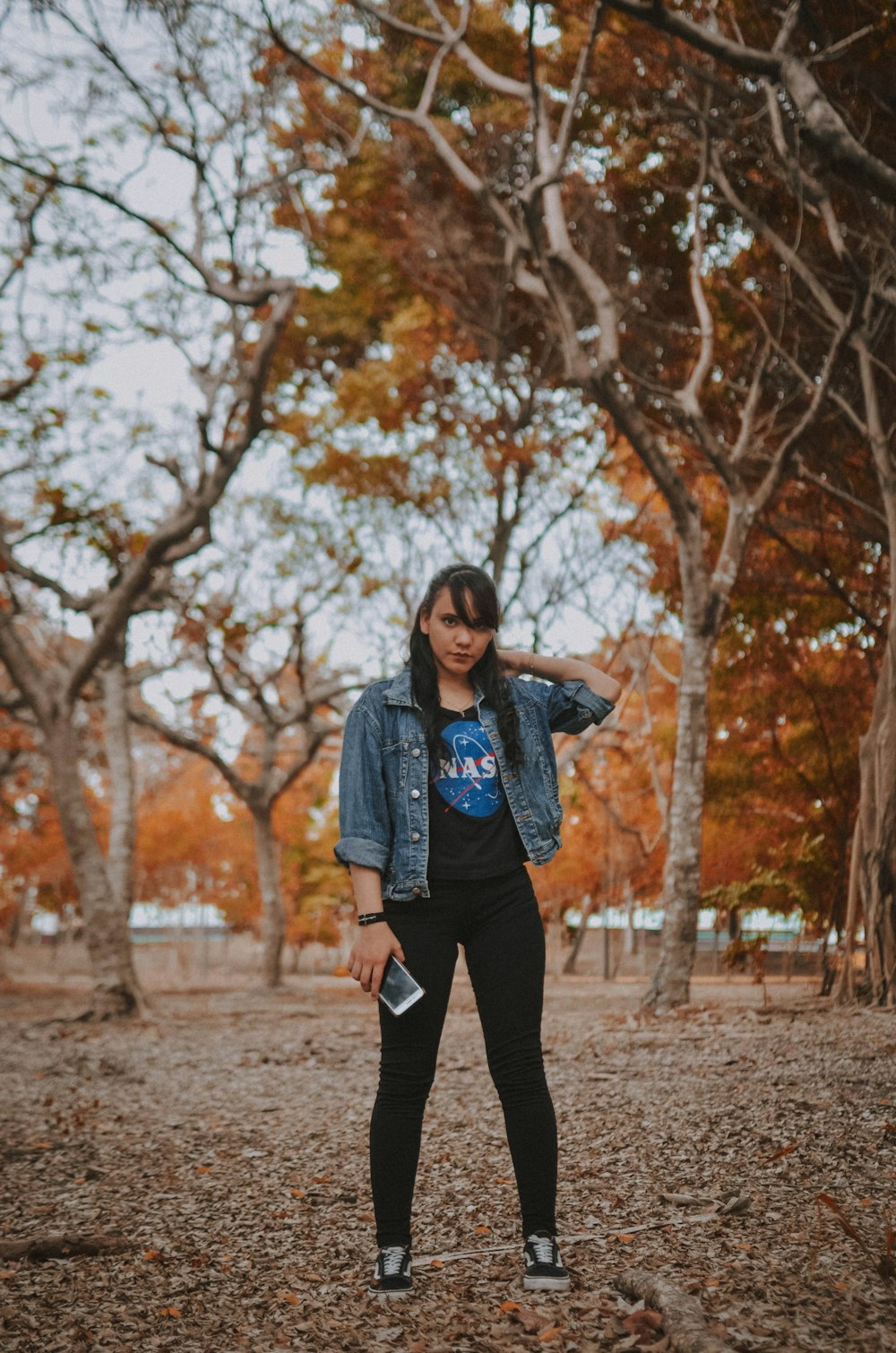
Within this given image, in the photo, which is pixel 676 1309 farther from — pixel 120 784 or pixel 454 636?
pixel 120 784

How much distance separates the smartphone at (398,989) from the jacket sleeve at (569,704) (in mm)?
776

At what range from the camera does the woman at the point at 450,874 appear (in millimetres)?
2609

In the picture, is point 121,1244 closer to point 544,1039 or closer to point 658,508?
point 544,1039

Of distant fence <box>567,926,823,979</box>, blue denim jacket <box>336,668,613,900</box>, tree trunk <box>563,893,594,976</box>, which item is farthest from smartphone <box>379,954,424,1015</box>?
tree trunk <box>563,893,594,976</box>

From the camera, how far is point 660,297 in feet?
37.5

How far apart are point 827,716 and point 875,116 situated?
6.27 meters

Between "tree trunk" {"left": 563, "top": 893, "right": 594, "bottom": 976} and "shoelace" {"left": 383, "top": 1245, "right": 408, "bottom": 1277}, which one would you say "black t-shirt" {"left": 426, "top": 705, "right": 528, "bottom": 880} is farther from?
"tree trunk" {"left": 563, "top": 893, "right": 594, "bottom": 976}

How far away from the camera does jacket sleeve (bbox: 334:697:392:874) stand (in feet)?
8.70

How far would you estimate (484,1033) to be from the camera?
2.65 meters

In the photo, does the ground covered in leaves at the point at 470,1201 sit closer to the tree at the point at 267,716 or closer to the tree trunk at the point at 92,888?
the tree trunk at the point at 92,888

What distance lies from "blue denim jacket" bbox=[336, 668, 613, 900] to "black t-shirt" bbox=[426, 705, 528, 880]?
0.11 feet

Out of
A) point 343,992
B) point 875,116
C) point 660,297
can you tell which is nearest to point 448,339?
point 660,297

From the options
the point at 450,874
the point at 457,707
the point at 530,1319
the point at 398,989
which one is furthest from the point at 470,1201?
the point at 457,707

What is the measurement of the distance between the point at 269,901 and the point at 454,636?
52.8 feet
